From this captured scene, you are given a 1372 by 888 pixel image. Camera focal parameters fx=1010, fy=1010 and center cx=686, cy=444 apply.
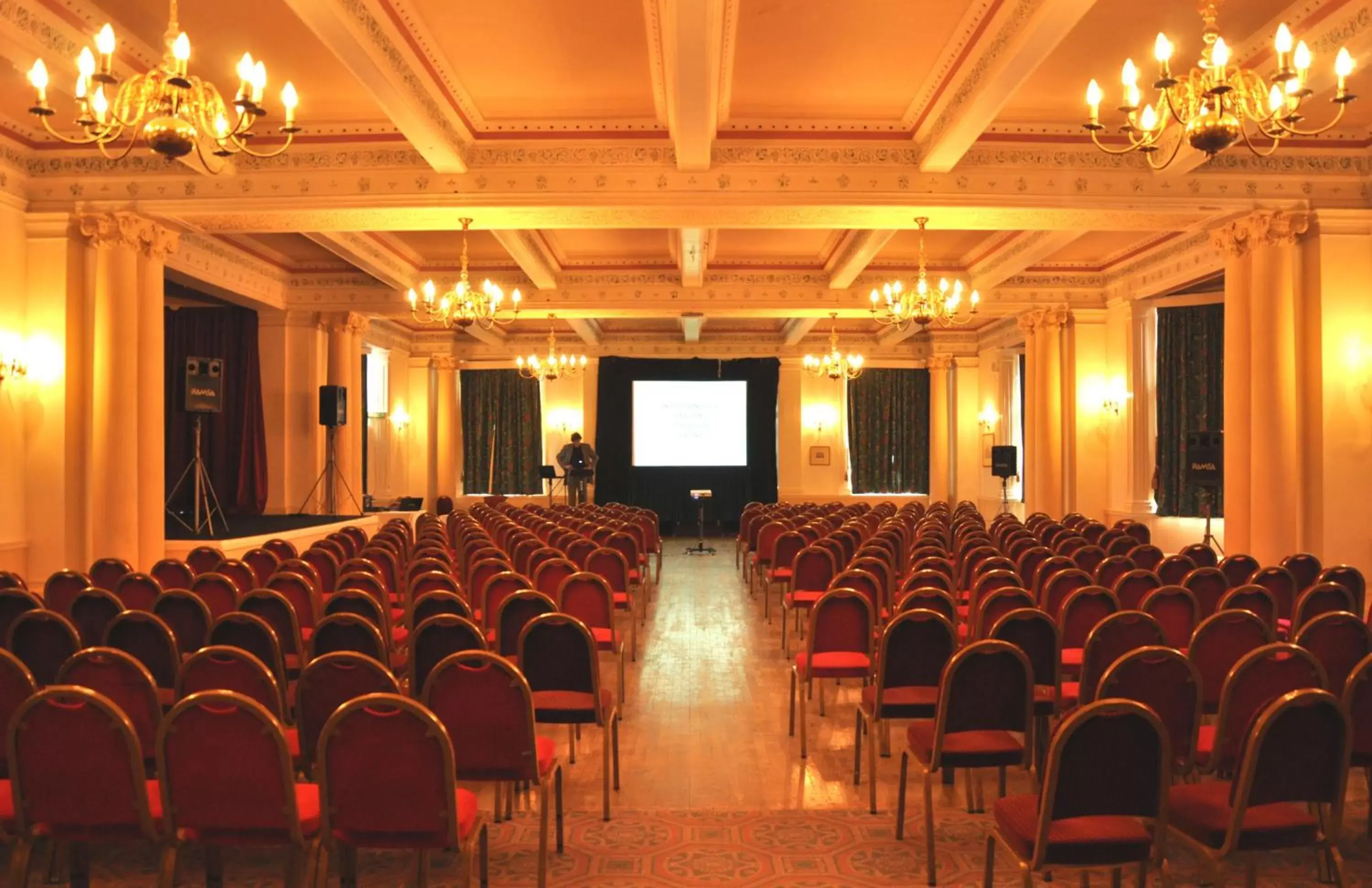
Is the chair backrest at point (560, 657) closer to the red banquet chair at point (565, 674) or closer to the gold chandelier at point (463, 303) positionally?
the red banquet chair at point (565, 674)

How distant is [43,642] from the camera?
4.27 m

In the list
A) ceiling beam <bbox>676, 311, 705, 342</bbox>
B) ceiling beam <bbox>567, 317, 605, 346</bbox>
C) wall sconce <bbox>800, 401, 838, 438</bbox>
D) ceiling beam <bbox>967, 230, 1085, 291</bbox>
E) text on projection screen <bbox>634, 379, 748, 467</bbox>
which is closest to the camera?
ceiling beam <bbox>967, 230, 1085, 291</bbox>

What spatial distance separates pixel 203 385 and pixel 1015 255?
956 cm

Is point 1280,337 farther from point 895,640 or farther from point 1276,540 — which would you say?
point 895,640

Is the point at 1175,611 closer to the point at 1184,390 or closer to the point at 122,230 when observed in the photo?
the point at 122,230

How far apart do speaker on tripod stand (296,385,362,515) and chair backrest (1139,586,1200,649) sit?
11.7 m

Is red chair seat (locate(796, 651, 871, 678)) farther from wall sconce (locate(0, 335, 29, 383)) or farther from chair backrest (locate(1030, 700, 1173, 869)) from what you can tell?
wall sconce (locate(0, 335, 29, 383))

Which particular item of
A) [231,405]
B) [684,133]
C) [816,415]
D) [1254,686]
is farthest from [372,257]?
[816,415]

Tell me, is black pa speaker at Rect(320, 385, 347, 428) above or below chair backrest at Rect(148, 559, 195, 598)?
above

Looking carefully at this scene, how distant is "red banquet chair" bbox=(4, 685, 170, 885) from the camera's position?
2.81 metres

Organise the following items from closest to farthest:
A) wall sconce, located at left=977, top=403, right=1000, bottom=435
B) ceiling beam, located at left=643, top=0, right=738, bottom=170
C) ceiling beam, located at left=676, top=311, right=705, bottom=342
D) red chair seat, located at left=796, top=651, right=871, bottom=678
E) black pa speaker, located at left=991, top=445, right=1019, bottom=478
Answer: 1. red chair seat, located at left=796, top=651, right=871, bottom=678
2. ceiling beam, located at left=643, top=0, right=738, bottom=170
3. ceiling beam, located at left=676, top=311, right=705, bottom=342
4. black pa speaker, located at left=991, top=445, right=1019, bottom=478
5. wall sconce, located at left=977, top=403, right=1000, bottom=435

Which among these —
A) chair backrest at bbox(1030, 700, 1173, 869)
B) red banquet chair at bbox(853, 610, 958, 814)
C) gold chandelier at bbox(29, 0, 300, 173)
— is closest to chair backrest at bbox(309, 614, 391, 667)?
gold chandelier at bbox(29, 0, 300, 173)

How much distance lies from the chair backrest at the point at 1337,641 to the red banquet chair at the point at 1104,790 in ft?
5.65

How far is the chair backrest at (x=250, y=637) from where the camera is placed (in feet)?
13.9
